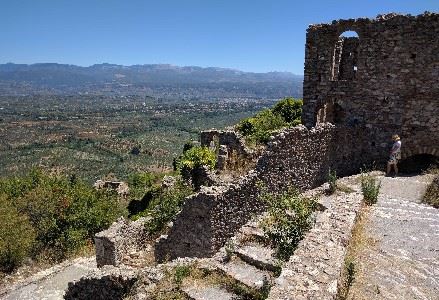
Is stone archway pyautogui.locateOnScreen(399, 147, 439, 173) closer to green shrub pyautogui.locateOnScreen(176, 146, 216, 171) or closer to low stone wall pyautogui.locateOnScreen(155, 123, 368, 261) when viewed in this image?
low stone wall pyautogui.locateOnScreen(155, 123, 368, 261)

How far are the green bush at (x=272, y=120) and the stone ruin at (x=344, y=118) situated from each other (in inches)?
290

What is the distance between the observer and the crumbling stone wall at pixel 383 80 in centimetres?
1500

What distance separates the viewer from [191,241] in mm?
12523

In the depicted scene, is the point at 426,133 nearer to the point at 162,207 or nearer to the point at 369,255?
the point at 369,255

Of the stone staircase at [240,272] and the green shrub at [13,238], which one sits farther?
the green shrub at [13,238]

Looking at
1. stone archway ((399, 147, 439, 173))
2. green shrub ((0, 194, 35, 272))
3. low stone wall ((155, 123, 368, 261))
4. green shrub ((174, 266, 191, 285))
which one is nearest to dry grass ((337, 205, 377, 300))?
low stone wall ((155, 123, 368, 261))

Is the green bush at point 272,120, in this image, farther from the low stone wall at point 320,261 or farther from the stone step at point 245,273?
the stone step at point 245,273

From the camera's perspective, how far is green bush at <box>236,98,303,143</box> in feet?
83.7

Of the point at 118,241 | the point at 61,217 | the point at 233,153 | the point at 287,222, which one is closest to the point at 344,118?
the point at 233,153

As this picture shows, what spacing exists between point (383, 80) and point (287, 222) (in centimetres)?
838

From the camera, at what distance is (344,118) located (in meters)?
16.8

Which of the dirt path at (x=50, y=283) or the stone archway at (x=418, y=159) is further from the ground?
the stone archway at (x=418, y=159)

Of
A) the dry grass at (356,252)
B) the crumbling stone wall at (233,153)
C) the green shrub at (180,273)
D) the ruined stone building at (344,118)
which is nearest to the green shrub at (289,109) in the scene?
the crumbling stone wall at (233,153)

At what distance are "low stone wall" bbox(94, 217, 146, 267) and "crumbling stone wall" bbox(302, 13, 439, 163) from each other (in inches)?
307
